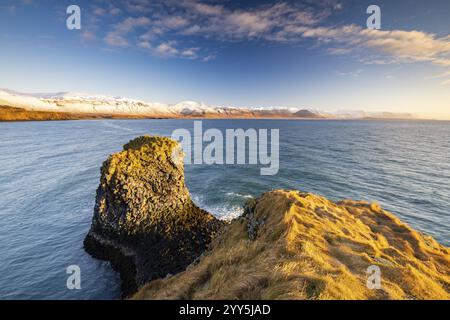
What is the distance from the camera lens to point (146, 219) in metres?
25.2

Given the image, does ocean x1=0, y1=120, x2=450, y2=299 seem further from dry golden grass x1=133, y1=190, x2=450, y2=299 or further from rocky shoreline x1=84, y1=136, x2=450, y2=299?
dry golden grass x1=133, y1=190, x2=450, y2=299

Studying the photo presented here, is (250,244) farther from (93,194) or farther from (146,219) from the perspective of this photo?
(93,194)

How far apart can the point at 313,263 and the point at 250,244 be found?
13.4 feet

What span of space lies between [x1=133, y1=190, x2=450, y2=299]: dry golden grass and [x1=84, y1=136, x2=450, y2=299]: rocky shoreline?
0.05 metres

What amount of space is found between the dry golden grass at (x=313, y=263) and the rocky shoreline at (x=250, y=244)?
0.16 ft

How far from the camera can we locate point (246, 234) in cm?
1533

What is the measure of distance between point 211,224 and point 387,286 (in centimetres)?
Result: 2009

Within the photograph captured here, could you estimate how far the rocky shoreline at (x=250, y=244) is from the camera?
8.26 m

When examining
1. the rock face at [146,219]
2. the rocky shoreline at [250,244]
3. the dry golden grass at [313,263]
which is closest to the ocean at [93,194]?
the rock face at [146,219]

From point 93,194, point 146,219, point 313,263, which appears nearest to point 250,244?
point 313,263

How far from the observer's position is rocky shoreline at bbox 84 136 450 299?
27.1 ft
